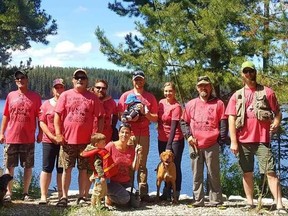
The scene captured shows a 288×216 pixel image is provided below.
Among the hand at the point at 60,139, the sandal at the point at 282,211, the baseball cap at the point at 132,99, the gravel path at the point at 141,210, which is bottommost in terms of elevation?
the gravel path at the point at 141,210

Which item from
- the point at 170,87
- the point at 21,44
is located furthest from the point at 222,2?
the point at 21,44

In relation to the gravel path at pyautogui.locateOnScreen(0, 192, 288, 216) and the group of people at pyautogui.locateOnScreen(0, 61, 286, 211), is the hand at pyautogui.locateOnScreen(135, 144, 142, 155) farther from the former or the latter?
the gravel path at pyautogui.locateOnScreen(0, 192, 288, 216)

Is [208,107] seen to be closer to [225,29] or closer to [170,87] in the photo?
[170,87]

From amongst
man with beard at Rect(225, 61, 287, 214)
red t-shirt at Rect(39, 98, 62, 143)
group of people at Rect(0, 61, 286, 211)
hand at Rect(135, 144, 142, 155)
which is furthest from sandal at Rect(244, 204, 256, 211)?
red t-shirt at Rect(39, 98, 62, 143)

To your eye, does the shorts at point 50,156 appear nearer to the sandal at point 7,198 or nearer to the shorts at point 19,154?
the shorts at point 19,154

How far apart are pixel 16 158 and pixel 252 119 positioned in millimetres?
2911

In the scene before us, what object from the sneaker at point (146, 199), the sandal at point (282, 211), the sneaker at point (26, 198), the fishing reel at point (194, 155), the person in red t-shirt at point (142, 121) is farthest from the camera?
the sneaker at point (26, 198)

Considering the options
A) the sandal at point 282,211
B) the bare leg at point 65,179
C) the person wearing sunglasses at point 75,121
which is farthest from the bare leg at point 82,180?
the sandal at point 282,211

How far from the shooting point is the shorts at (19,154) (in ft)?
19.2

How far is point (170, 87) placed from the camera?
5852 mm

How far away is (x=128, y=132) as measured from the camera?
5.57 metres

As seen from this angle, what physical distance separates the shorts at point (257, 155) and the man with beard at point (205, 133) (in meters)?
0.30

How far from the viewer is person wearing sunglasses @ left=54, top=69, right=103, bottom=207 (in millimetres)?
5391

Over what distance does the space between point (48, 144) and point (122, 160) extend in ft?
3.04
